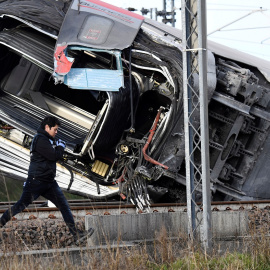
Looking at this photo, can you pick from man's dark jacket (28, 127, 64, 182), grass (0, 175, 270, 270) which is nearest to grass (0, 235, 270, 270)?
grass (0, 175, 270, 270)

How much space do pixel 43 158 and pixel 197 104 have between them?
2.14 metres

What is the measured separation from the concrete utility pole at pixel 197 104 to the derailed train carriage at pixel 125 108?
3523mm

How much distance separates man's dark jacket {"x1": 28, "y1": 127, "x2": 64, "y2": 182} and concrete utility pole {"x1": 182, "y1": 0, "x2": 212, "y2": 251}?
1.73 metres

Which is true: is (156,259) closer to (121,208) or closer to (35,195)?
(35,195)

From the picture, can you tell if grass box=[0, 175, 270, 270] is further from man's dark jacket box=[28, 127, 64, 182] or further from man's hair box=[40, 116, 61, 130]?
man's hair box=[40, 116, 61, 130]

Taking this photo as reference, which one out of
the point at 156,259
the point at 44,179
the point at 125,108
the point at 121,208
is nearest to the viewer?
the point at 156,259

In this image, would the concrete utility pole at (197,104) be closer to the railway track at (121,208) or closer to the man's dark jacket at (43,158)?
the man's dark jacket at (43,158)

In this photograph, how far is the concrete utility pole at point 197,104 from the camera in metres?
8.04

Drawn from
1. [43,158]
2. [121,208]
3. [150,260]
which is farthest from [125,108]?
[150,260]

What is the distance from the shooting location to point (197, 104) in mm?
8148

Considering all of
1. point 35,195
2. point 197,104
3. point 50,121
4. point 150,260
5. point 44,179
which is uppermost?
point 197,104

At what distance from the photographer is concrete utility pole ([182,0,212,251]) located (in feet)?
26.4

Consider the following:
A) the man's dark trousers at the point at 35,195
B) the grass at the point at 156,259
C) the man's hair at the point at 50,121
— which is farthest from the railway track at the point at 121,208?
the grass at the point at 156,259

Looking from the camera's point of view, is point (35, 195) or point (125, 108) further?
point (125, 108)
